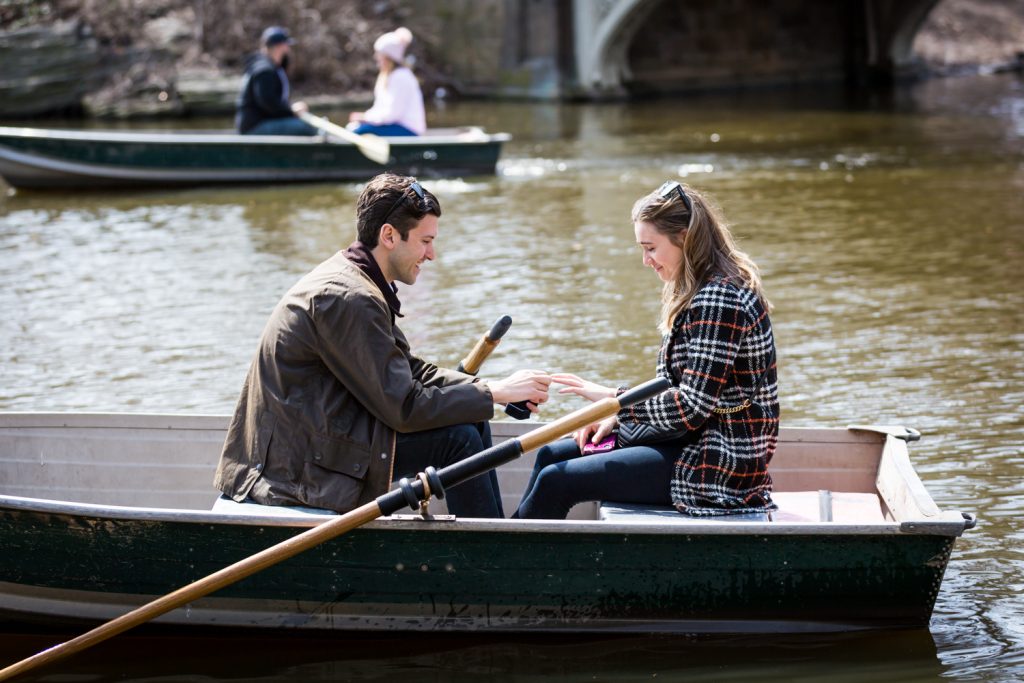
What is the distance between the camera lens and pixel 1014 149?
15.4 metres

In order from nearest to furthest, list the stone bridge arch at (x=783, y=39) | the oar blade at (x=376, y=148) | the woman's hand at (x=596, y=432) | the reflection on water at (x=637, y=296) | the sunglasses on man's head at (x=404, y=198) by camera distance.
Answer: the sunglasses on man's head at (x=404, y=198)
the woman's hand at (x=596, y=432)
the reflection on water at (x=637, y=296)
the oar blade at (x=376, y=148)
the stone bridge arch at (x=783, y=39)

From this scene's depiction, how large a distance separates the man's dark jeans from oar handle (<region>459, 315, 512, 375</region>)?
0.41m

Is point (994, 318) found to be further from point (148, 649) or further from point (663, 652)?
point (148, 649)

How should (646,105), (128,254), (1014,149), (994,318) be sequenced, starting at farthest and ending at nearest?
1. (646,105)
2. (1014,149)
3. (128,254)
4. (994,318)

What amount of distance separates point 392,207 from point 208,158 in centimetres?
966

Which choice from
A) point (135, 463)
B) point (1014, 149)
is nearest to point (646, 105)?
point (1014, 149)

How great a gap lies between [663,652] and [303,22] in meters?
19.3

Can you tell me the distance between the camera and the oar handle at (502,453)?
416 cm

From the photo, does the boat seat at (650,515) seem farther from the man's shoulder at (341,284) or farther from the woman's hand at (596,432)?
the man's shoulder at (341,284)

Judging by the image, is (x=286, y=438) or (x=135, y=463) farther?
(x=135, y=463)

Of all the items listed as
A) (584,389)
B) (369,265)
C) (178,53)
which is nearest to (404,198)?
(369,265)

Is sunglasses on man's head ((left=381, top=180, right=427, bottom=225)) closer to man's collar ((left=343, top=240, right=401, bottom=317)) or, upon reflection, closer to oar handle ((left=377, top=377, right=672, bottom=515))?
man's collar ((left=343, top=240, right=401, bottom=317))

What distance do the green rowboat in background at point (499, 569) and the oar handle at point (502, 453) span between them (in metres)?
0.22

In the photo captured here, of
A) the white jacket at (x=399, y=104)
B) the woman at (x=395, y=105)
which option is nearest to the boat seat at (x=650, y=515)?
the woman at (x=395, y=105)
